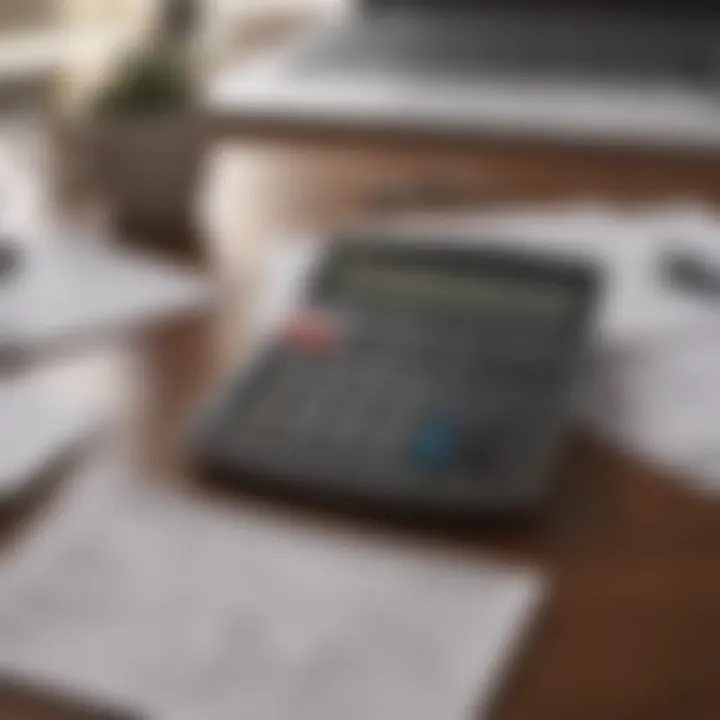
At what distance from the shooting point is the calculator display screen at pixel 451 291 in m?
0.74

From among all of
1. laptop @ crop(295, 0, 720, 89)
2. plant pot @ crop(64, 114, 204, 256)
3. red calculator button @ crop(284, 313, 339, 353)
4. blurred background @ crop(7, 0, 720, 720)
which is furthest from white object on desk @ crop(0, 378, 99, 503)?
laptop @ crop(295, 0, 720, 89)

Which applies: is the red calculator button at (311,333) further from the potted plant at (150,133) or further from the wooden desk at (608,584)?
the potted plant at (150,133)

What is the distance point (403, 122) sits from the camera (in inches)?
46.2

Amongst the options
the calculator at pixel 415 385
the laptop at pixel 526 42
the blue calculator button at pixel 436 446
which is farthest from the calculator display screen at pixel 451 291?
the laptop at pixel 526 42

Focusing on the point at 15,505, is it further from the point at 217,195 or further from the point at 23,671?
the point at 217,195

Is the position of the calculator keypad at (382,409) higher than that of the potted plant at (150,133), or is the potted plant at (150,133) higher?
the potted plant at (150,133)

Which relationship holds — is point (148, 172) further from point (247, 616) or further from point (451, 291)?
point (247, 616)

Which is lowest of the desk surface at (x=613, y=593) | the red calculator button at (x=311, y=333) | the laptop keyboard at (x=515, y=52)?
the desk surface at (x=613, y=593)

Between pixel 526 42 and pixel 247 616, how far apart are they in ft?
3.17

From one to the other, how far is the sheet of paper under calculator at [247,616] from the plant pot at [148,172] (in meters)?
0.35

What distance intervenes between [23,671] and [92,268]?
1.35 feet

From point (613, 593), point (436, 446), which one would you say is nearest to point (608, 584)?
point (613, 593)

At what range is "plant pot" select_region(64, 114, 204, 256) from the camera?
2.99 feet

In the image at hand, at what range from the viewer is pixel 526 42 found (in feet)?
4.53
